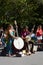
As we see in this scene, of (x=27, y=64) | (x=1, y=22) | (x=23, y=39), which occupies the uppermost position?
(x=1, y=22)

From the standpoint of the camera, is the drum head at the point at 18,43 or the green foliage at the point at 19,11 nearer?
the drum head at the point at 18,43

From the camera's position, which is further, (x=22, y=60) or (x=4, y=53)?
(x=4, y=53)

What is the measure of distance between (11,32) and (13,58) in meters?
1.34

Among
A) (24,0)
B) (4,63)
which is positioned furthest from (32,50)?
(24,0)

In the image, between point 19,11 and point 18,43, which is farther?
point 19,11

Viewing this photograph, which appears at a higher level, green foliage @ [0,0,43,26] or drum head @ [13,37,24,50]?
green foliage @ [0,0,43,26]

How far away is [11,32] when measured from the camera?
15031 mm

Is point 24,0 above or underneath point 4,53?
above

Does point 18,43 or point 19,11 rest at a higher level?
point 19,11

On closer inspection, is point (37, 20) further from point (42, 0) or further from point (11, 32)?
point (11, 32)

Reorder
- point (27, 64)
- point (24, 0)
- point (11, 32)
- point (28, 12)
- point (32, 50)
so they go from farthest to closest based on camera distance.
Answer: point (28, 12) < point (24, 0) < point (32, 50) < point (11, 32) < point (27, 64)

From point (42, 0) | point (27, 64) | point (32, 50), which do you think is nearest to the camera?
point (27, 64)

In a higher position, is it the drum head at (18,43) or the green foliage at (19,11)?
the green foliage at (19,11)

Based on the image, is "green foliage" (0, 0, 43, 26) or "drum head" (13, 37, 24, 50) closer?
"drum head" (13, 37, 24, 50)
